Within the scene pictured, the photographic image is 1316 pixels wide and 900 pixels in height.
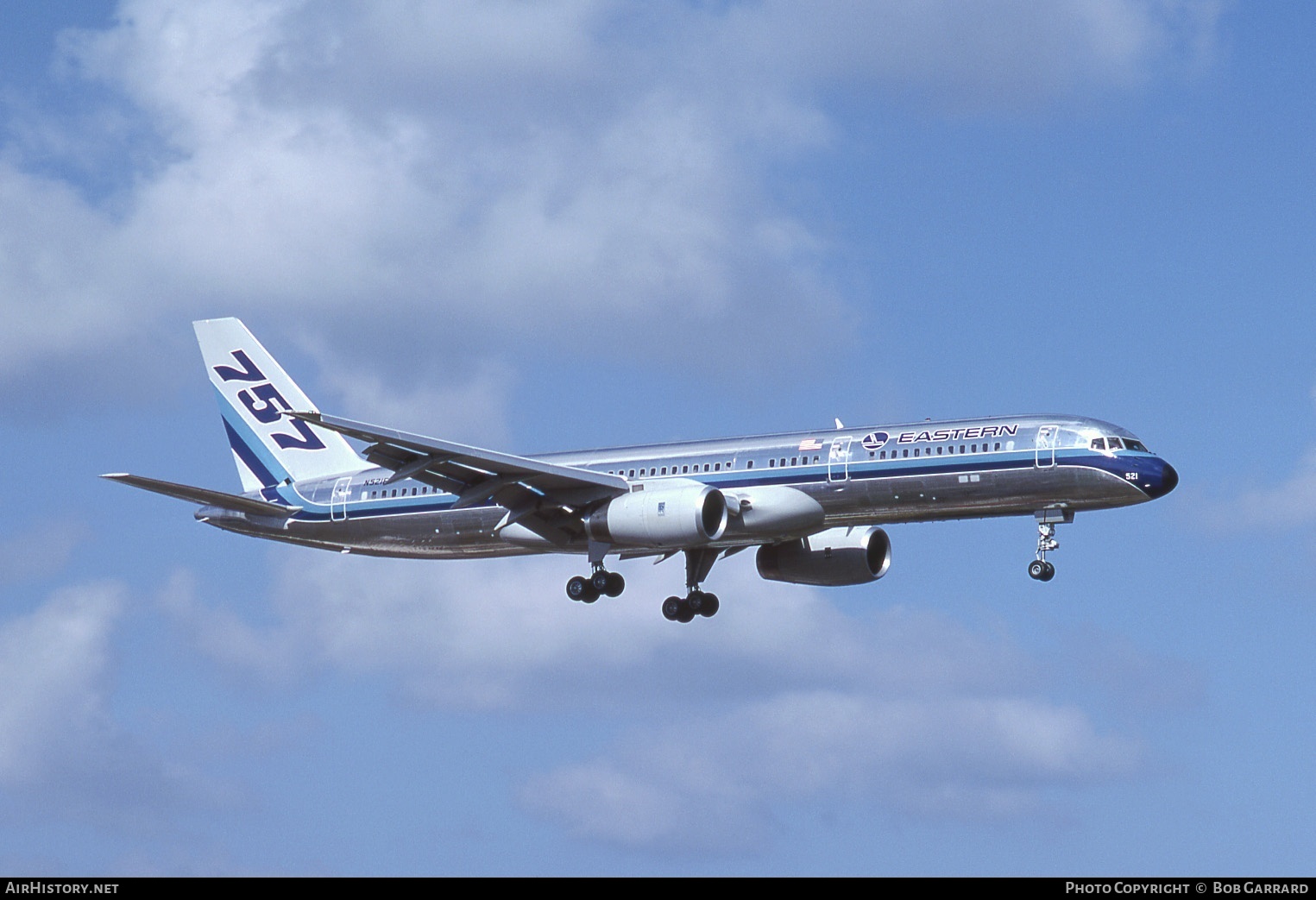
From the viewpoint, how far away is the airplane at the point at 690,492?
5306 cm

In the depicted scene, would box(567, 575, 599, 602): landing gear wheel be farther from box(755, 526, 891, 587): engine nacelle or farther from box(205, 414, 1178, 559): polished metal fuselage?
box(755, 526, 891, 587): engine nacelle

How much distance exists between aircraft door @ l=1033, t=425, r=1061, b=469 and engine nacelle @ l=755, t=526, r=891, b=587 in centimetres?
1048

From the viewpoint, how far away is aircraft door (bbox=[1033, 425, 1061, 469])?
52781 millimetres

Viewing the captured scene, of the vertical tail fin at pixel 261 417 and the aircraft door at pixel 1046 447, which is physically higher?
the vertical tail fin at pixel 261 417

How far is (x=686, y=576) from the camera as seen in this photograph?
203 ft

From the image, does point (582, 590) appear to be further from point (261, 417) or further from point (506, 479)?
point (261, 417)

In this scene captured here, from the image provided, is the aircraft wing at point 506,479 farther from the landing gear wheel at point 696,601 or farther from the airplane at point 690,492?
the landing gear wheel at point 696,601

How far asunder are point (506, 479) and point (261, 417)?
48.6 feet

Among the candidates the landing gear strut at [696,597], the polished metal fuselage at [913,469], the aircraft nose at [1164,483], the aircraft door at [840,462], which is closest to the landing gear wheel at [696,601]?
the landing gear strut at [696,597]

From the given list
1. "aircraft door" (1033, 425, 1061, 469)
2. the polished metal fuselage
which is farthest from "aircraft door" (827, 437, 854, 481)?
"aircraft door" (1033, 425, 1061, 469)

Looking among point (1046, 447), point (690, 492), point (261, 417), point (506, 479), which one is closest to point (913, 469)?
point (1046, 447)

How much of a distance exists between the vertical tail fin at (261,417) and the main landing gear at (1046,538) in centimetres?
2355
